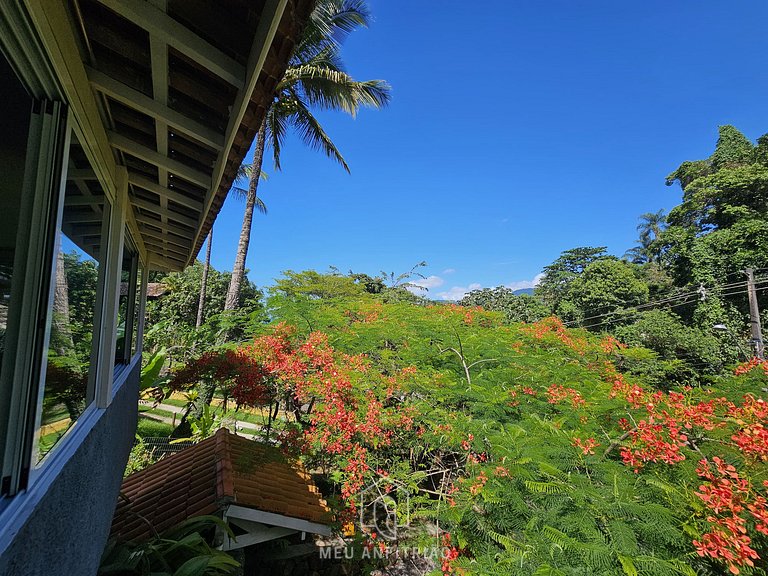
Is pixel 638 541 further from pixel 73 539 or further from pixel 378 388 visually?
pixel 73 539

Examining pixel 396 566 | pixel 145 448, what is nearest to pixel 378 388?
pixel 396 566

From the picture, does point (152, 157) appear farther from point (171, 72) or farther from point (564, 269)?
point (564, 269)

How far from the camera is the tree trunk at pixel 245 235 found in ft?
33.6

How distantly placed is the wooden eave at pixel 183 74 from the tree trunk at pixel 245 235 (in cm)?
811

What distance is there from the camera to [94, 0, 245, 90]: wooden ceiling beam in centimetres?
122

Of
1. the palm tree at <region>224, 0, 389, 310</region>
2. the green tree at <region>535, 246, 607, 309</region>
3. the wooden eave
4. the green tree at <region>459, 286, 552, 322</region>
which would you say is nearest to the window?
the wooden eave

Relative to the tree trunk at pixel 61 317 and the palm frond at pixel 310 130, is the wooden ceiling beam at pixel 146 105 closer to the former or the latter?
the tree trunk at pixel 61 317

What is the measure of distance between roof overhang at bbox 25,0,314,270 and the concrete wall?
4.34 feet

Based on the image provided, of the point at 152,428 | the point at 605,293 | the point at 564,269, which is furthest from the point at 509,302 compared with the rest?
the point at 152,428

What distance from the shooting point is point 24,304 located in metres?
1.17

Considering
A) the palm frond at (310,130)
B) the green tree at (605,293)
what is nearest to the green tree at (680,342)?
the green tree at (605,293)

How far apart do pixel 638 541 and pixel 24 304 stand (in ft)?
13.0

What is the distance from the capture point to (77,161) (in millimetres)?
1611

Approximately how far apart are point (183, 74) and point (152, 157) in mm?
872
